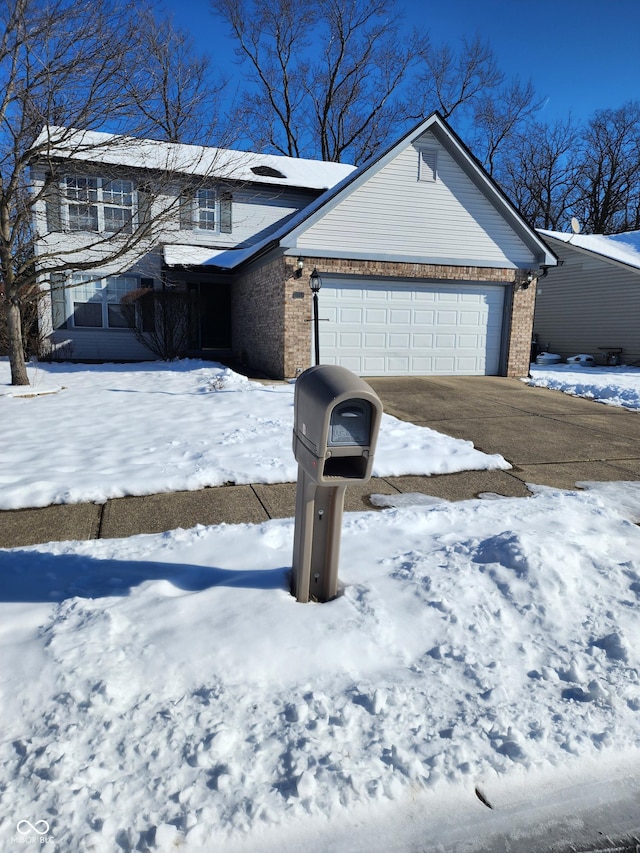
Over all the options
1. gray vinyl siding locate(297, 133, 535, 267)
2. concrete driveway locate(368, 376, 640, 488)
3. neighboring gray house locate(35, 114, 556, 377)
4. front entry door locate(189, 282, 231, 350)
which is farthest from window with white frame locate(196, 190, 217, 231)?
concrete driveway locate(368, 376, 640, 488)

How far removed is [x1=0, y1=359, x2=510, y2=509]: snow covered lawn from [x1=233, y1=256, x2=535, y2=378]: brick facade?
7.61ft

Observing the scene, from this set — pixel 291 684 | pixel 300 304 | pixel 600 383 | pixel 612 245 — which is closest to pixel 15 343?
pixel 300 304

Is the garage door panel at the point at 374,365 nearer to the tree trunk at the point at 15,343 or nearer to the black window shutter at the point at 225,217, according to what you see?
the tree trunk at the point at 15,343

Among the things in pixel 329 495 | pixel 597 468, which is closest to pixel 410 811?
pixel 329 495

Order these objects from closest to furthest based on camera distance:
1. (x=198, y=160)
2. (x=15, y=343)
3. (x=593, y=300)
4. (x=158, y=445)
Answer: (x=158, y=445) → (x=15, y=343) → (x=198, y=160) → (x=593, y=300)

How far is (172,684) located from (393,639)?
3.19 ft

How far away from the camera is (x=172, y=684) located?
207cm

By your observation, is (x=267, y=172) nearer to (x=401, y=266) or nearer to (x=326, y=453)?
(x=401, y=266)

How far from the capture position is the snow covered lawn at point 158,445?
4.62 meters

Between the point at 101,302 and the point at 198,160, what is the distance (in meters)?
7.02

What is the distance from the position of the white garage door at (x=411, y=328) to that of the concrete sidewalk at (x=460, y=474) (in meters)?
2.24

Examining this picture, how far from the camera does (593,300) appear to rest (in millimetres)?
18156

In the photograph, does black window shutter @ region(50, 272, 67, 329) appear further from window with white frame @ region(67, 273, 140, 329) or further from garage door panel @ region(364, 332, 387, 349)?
garage door panel @ region(364, 332, 387, 349)

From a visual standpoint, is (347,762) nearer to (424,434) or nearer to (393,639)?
(393,639)
